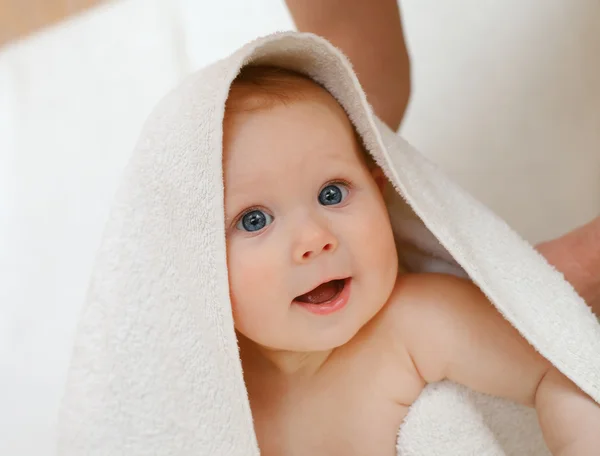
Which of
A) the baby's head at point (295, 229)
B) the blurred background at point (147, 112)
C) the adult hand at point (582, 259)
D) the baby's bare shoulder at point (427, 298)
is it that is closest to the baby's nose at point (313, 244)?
the baby's head at point (295, 229)

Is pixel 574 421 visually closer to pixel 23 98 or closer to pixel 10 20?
pixel 23 98

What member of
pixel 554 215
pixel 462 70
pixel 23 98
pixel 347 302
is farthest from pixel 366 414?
pixel 23 98

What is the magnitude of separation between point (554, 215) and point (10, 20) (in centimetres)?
104

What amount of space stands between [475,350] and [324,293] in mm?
160

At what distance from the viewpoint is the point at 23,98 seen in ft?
3.94

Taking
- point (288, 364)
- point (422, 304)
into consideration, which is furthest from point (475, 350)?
point (288, 364)

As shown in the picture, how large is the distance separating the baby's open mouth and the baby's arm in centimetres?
8

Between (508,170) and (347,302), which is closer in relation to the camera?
(347,302)

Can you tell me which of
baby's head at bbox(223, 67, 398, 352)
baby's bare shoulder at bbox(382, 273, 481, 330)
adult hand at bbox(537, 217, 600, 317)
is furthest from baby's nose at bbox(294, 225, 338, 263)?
adult hand at bbox(537, 217, 600, 317)

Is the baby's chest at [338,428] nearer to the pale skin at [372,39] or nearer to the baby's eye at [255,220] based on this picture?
the baby's eye at [255,220]

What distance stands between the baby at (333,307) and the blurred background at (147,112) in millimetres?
358

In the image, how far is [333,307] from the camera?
0.66m

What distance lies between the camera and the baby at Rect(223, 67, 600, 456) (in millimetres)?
643

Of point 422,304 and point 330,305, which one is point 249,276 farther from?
point 422,304
